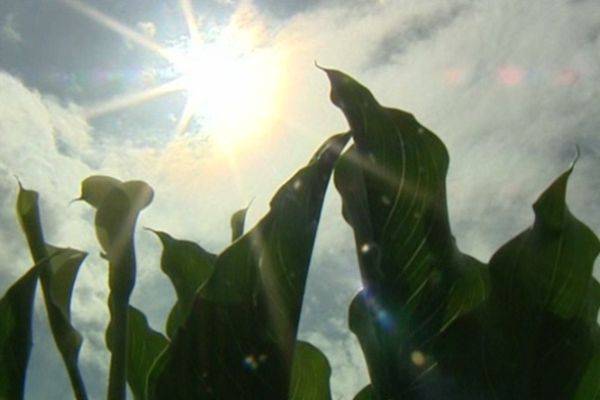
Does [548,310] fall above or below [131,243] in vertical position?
below

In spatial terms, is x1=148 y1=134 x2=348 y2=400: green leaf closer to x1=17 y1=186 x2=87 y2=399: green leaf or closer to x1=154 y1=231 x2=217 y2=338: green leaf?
x1=17 y1=186 x2=87 y2=399: green leaf

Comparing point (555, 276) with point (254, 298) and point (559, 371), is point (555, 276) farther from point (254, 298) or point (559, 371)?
point (254, 298)

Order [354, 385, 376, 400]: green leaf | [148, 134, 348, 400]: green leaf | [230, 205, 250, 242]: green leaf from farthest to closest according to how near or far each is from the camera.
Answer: [230, 205, 250, 242]: green leaf < [354, 385, 376, 400]: green leaf < [148, 134, 348, 400]: green leaf

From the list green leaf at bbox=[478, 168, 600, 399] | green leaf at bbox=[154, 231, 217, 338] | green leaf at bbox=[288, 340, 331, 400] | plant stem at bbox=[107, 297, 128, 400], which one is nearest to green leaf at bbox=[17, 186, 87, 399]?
plant stem at bbox=[107, 297, 128, 400]

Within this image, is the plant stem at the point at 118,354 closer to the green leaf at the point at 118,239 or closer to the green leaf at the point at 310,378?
the green leaf at the point at 118,239

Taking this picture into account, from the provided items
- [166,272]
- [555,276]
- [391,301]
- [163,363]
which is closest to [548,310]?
[555,276]

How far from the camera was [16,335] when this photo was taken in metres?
0.86

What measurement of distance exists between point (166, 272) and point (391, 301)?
511 millimetres

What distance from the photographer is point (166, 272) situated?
119cm

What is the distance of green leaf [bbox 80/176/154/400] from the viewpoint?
2.86ft

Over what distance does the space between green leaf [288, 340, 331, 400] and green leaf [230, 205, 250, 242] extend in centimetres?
20

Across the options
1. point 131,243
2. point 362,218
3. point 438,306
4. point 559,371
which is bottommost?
point 559,371

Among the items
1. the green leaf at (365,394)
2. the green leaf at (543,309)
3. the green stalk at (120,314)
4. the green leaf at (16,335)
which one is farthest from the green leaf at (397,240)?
the green leaf at (16,335)

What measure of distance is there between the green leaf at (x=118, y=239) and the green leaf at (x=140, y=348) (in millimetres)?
175
